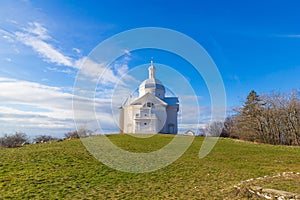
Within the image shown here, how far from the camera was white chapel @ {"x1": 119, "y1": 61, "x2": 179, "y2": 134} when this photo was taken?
44312 millimetres

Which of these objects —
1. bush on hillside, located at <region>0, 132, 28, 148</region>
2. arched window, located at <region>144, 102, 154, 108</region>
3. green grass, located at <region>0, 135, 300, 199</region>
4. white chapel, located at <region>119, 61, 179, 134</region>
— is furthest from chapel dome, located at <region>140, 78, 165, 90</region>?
green grass, located at <region>0, 135, 300, 199</region>

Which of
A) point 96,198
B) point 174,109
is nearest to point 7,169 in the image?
point 96,198

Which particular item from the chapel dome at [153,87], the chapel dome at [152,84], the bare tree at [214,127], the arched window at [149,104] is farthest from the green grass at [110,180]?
the bare tree at [214,127]

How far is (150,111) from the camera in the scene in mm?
45344

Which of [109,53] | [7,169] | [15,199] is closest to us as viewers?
[15,199]

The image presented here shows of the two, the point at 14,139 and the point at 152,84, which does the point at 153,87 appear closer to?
the point at 152,84

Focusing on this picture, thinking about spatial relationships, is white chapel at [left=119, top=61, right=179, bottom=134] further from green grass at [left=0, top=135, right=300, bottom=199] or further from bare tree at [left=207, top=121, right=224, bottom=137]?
green grass at [left=0, top=135, right=300, bottom=199]

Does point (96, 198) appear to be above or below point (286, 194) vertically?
below

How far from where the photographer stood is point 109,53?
59.9 feet

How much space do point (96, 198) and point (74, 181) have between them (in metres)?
2.75

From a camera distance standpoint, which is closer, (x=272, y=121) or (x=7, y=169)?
(x=7, y=169)

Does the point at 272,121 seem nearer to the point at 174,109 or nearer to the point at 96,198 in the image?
the point at 174,109

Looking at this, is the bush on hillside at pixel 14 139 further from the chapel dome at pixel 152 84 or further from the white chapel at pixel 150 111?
the chapel dome at pixel 152 84

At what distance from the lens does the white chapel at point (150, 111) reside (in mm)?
44312
